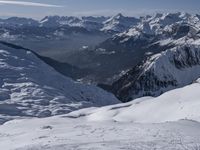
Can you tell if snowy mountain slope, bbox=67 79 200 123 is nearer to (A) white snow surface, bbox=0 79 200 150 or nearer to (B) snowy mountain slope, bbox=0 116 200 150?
(A) white snow surface, bbox=0 79 200 150

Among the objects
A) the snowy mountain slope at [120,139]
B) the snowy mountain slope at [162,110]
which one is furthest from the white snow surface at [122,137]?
the snowy mountain slope at [162,110]

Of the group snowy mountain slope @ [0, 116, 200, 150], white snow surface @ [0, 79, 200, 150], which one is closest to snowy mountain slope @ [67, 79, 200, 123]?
white snow surface @ [0, 79, 200, 150]

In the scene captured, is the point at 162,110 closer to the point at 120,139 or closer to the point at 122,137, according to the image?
the point at 122,137

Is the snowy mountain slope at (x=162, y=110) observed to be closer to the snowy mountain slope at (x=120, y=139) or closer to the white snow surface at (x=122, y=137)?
the white snow surface at (x=122, y=137)

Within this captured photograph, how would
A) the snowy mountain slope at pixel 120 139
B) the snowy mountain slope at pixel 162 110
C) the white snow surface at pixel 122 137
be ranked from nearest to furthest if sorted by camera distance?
1. the snowy mountain slope at pixel 120 139
2. the white snow surface at pixel 122 137
3. the snowy mountain slope at pixel 162 110

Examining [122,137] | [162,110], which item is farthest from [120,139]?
[162,110]

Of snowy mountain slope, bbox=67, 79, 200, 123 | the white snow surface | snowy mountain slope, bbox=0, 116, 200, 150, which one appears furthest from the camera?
snowy mountain slope, bbox=67, 79, 200, 123

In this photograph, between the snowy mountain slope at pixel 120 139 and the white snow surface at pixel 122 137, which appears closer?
the snowy mountain slope at pixel 120 139

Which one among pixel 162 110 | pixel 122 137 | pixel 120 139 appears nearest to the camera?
pixel 120 139

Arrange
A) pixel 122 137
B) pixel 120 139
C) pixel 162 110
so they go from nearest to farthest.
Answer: pixel 120 139
pixel 122 137
pixel 162 110

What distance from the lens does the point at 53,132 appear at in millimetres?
53875

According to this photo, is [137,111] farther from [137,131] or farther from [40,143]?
[40,143]

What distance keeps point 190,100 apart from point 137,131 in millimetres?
34611

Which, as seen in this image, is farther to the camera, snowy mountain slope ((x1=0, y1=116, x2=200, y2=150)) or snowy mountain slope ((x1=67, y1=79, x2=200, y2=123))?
snowy mountain slope ((x1=67, y1=79, x2=200, y2=123))
